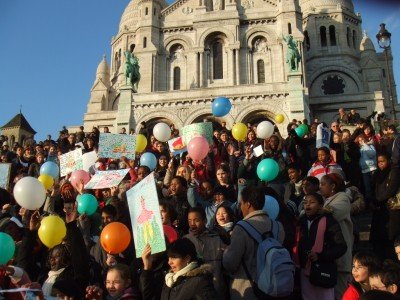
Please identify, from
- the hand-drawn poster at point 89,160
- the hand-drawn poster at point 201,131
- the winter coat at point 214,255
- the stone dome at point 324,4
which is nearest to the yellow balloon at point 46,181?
the hand-drawn poster at point 89,160

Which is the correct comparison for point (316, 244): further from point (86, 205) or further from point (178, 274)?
point (86, 205)

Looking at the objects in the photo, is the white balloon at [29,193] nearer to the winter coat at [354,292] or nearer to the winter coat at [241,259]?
the winter coat at [241,259]

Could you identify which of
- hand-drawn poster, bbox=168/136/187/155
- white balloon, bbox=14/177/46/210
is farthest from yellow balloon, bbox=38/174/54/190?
hand-drawn poster, bbox=168/136/187/155

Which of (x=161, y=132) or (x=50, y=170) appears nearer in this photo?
(x=50, y=170)

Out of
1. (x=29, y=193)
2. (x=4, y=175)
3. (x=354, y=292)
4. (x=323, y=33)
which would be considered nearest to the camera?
(x=354, y=292)

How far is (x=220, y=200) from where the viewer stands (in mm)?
6598

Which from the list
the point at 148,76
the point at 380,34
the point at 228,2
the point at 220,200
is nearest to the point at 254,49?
the point at 228,2

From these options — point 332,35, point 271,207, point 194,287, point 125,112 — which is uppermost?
point 332,35

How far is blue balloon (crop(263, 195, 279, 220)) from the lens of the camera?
578 cm

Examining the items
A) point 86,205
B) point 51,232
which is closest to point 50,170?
point 86,205

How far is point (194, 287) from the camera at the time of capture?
3.96 meters

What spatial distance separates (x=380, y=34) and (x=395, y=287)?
1068cm

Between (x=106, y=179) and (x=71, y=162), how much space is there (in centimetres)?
228

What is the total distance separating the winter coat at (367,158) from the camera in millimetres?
9359
